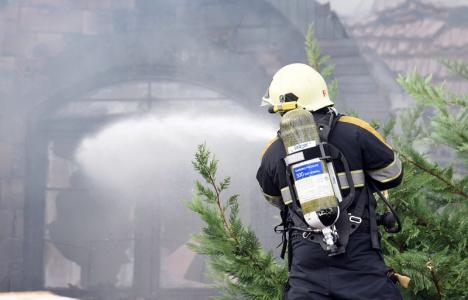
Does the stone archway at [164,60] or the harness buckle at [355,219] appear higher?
the stone archway at [164,60]

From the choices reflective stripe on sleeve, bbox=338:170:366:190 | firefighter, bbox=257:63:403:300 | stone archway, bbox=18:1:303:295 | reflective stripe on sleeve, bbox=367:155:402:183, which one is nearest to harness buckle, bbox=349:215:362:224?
firefighter, bbox=257:63:403:300

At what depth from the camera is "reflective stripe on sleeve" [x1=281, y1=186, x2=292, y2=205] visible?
9.83ft

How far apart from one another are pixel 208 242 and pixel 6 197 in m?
4.68

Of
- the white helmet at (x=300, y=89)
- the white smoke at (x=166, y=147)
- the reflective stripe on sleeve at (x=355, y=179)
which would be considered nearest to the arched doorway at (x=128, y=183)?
the white smoke at (x=166, y=147)

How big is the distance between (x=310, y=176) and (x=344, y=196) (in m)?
0.16

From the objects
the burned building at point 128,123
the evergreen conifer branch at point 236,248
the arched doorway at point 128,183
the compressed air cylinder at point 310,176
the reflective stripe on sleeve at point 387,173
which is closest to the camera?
the compressed air cylinder at point 310,176

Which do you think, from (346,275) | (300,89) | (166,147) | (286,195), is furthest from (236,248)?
(166,147)

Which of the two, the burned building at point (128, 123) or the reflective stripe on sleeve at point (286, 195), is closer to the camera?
the reflective stripe on sleeve at point (286, 195)

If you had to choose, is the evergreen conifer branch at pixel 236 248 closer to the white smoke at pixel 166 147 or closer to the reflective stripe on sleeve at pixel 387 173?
the reflective stripe on sleeve at pixel 387 173

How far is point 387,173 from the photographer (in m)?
2.99

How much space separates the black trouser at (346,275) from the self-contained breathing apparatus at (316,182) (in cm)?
4

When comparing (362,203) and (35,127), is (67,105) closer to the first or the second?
(35,127)

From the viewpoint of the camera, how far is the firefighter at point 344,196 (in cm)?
286

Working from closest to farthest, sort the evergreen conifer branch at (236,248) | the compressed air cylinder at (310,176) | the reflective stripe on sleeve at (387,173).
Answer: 1. the compressed air cylinder at (310,176)
2. the reflective stripe on sleeve at (387,173)
3. the evergreen conifer branch at (236,248)
